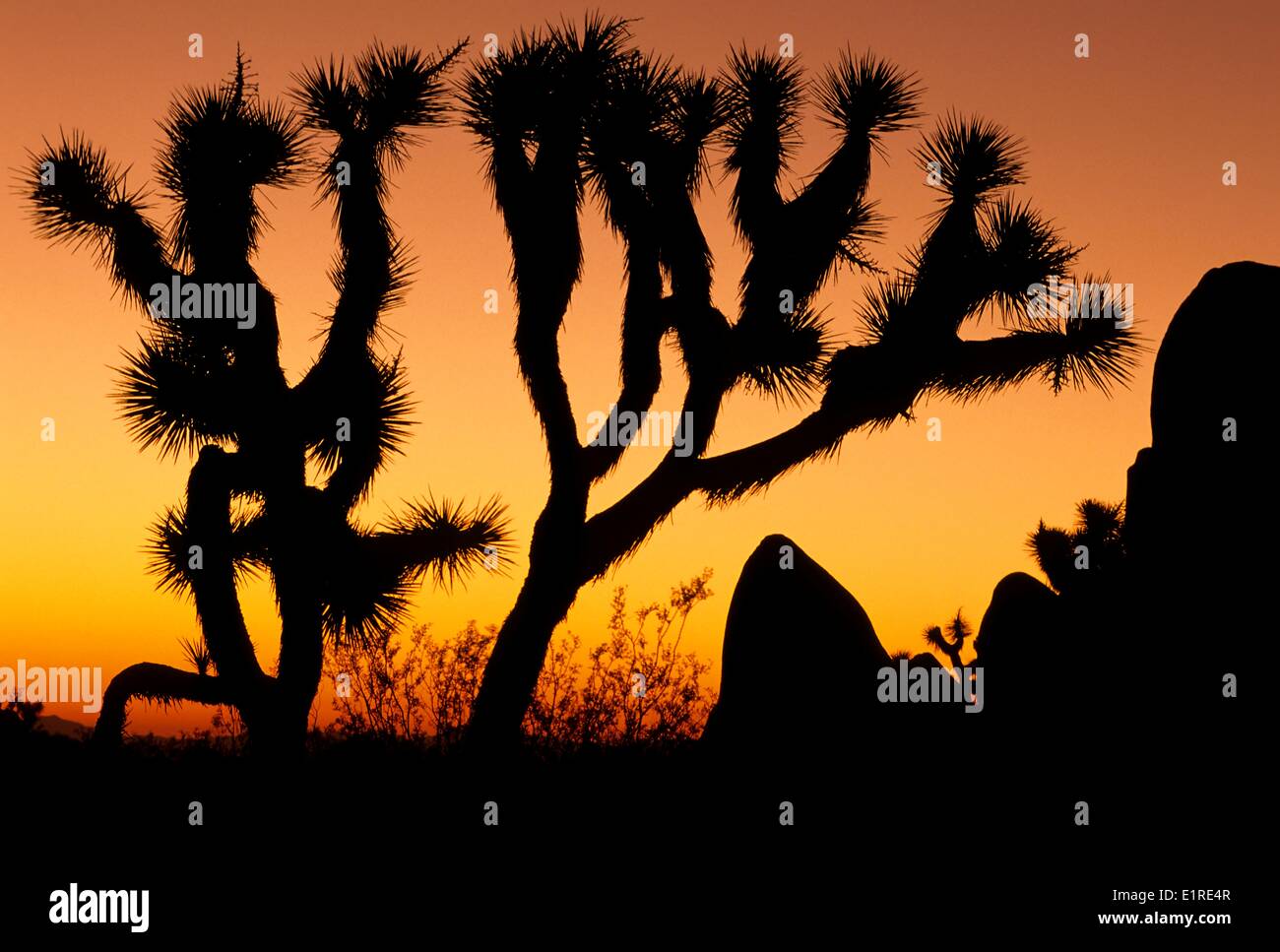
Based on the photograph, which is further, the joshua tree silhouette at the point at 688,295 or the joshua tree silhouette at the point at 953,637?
the joshua tree silhouette at the point at 953,637

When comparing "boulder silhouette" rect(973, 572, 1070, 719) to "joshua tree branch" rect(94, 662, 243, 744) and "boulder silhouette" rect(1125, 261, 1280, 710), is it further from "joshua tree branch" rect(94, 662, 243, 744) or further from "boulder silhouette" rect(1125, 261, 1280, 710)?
"joshua tree branch" rect(94, 662, 243, 744)

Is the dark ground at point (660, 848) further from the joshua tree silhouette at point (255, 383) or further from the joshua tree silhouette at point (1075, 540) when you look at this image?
the joshua tree silhouette at point (1075, 540)

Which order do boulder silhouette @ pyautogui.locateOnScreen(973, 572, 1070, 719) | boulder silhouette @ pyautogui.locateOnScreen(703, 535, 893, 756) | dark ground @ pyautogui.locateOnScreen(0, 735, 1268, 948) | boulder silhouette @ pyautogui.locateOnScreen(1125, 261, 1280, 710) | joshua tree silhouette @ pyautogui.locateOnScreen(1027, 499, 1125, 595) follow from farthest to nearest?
joshua tree silhouette @ pyautogui.locateOnScreen(1027, 499, 1125, 595)
boulder silhouette @ pyautogui.locateOnScreen(703, 535, 893, 756)
boulder silhouette @ pyautogui.locateOnScreen(973, 572, 1070, 719)
boulder silhouette @ pyautogui.locateOnScreen(1125, 261, 1280, 710)
dark ground @ pyautogui.locateOnScreen(0, 735, 1268, 948)

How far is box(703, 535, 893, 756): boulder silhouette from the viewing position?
28.7ft

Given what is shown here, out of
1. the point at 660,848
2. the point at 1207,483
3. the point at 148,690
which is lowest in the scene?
the point at 660,848

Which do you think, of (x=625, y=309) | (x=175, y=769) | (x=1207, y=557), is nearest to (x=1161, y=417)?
Answer: (x=1207, y=557)

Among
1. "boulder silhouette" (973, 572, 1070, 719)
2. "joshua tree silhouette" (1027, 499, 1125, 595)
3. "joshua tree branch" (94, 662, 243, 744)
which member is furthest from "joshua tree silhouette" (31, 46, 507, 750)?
"joshua tree silhouette" (1027, 499, 1125, 595)

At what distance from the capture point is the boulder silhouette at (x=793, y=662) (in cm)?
873

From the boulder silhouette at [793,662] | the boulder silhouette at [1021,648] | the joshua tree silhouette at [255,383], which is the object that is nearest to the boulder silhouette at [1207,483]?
the boulder silhouette at [1021,648]

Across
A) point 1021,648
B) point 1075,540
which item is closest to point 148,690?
point 1021,648

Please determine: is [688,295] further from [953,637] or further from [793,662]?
[953,637]

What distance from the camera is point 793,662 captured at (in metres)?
8.96

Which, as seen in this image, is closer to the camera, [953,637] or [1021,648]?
[1021,648]

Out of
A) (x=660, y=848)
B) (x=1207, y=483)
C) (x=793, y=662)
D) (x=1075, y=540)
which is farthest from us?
(x=1075, y=540)
